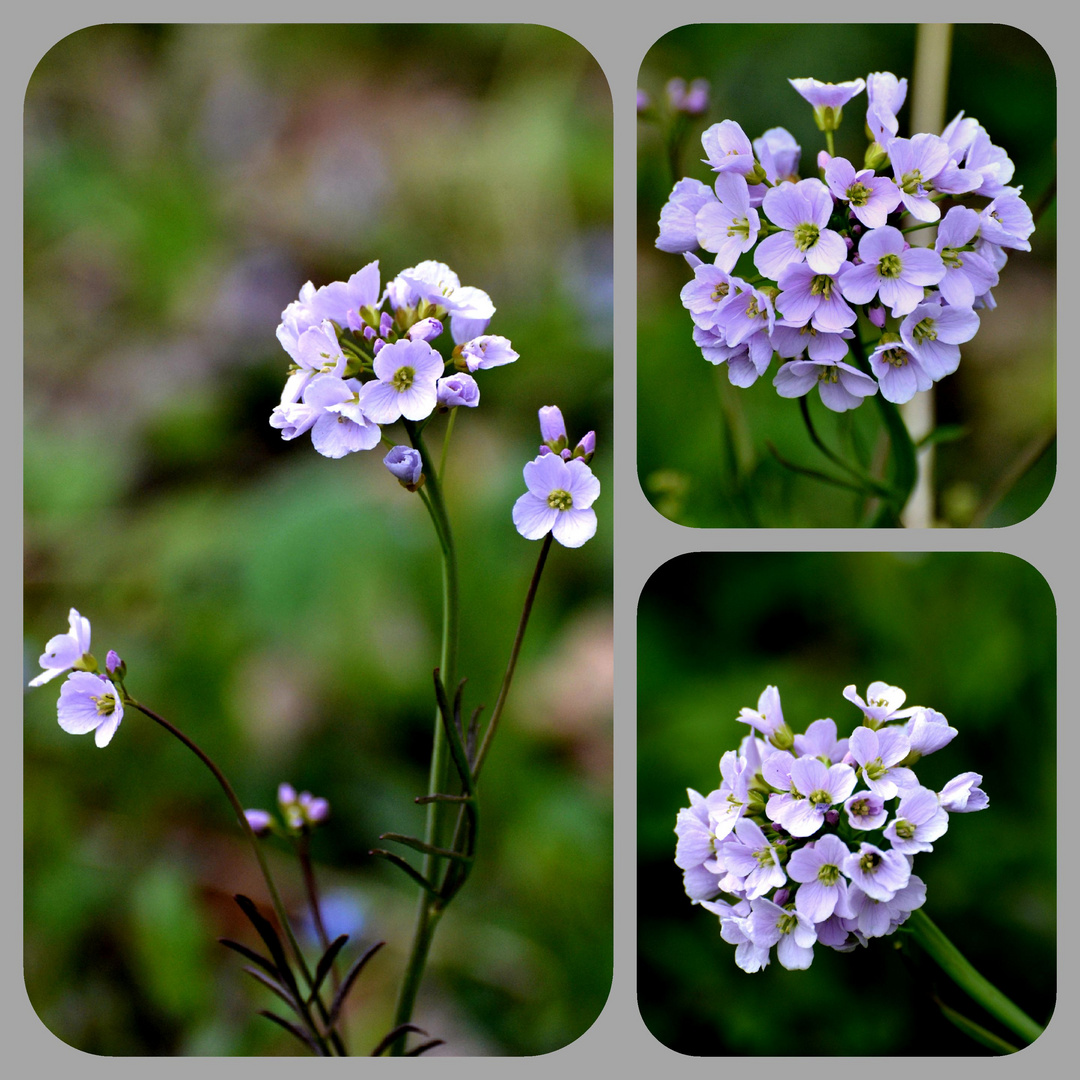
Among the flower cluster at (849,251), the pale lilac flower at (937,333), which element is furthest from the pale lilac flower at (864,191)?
the pale lilac flower at (937,333)

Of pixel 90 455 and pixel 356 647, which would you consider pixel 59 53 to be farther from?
pixel 356 647

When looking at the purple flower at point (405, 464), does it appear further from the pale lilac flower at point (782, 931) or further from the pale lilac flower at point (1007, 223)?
the pale lilac flower at point (1007, 223)

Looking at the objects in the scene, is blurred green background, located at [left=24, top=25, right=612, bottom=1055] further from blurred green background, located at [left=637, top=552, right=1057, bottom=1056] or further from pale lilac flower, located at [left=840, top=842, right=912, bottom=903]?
pale lilac flower, located at [left=840, top=842, right=912, bottom=903]

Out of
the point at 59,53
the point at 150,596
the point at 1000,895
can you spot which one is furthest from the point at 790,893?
the point at 59,53

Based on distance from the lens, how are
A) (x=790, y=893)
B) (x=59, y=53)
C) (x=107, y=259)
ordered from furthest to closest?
(x=59, y=53) < (x=107, y=259) < (x=790, y=893)

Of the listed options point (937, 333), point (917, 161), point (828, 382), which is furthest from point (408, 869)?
point (917, 161)

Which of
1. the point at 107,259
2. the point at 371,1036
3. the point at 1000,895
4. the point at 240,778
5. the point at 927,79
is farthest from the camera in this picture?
the point at 107,259
